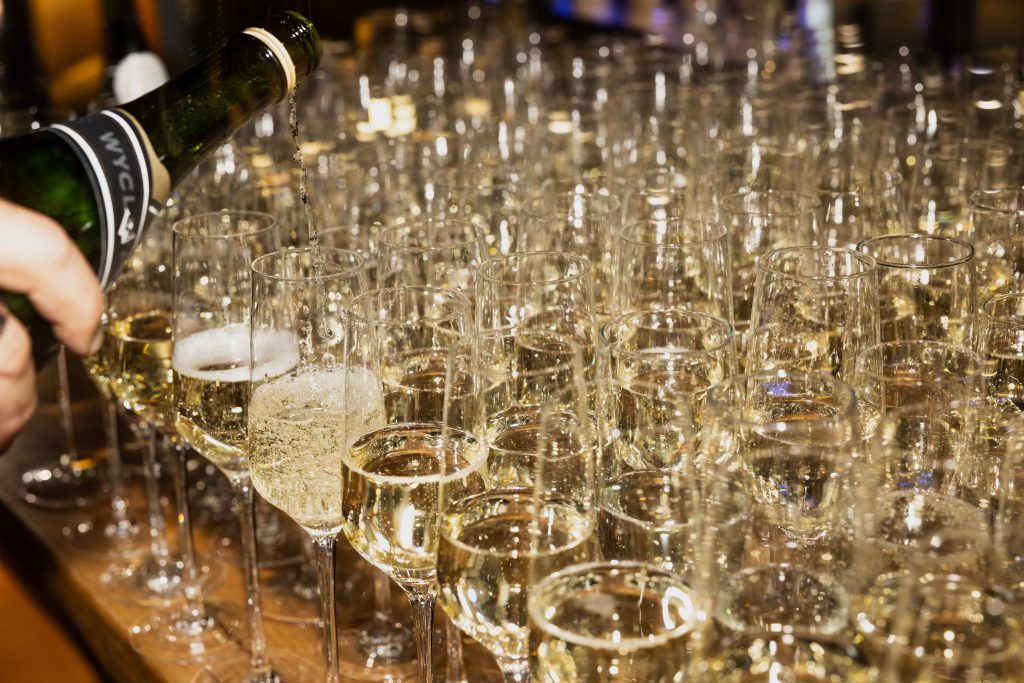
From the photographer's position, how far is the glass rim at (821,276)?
1.12m

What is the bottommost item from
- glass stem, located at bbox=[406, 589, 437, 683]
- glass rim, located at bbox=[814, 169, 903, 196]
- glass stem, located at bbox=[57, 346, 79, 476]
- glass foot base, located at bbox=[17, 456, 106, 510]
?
glass foot base, located at bbox=[17, 456, 106, 510]

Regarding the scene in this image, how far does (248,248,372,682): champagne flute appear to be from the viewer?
1149 millimetres

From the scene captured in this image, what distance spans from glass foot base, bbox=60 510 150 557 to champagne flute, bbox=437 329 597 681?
0.98 meters

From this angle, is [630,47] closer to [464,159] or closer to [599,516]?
[464,159]

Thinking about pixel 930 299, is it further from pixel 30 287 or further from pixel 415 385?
pixel 30 287

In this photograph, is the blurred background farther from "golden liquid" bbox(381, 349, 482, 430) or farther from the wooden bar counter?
"golden liquid" bbox(381, 349, 482, 430)

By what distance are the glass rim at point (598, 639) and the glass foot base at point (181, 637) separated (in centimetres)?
76

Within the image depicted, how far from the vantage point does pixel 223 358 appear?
133 cm

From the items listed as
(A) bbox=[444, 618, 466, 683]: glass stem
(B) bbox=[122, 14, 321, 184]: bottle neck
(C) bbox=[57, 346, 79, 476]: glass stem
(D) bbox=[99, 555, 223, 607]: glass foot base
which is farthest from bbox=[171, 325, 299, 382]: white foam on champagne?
(C) bbox=[57, 346, 79, 476]: glass stem

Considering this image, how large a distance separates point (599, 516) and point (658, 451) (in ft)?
0.34

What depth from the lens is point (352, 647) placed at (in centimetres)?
149

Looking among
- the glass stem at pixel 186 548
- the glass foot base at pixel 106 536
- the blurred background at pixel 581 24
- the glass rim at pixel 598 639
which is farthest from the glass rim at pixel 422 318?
the blurred background at pixel 581 24

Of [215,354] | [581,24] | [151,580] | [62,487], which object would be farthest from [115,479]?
[581,24]

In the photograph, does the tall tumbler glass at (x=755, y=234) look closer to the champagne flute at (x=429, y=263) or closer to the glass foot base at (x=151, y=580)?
the champagne flute at (x=429, y=263)
